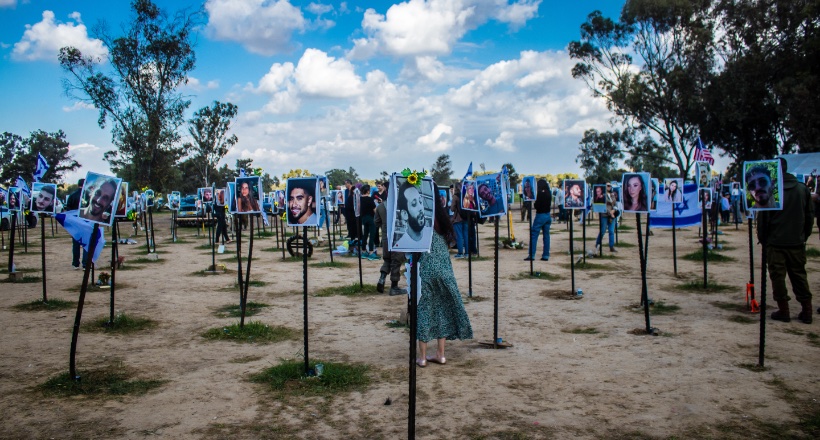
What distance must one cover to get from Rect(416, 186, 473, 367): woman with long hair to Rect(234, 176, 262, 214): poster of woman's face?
11.0 ft

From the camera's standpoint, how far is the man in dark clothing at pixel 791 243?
25.8 feet

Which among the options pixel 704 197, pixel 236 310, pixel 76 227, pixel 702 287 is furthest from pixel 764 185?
pixel 76 227

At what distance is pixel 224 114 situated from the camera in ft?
160

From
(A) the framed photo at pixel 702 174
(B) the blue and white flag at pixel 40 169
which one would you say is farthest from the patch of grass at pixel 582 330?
(B) the blue and white flag at pixel 40 169

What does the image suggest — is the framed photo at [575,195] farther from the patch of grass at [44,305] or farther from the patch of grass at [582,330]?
the patch of grass at [44,305]

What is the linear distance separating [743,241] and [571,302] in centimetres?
1471

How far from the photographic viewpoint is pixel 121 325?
8367mm

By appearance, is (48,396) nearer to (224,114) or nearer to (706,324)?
(706,324)

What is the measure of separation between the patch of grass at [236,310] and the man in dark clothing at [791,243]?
8096mm

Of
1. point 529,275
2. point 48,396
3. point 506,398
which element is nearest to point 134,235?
point 529,275

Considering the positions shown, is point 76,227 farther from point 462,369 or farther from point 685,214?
point 685,214

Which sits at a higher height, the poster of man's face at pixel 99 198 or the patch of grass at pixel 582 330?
the poster of man's face at pixel 99 198

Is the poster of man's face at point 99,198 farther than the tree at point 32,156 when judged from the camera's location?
No

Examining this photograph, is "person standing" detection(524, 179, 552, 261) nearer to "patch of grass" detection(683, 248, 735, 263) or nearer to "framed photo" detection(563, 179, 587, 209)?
"framed photo" detection(563, 179, 587, 209)
